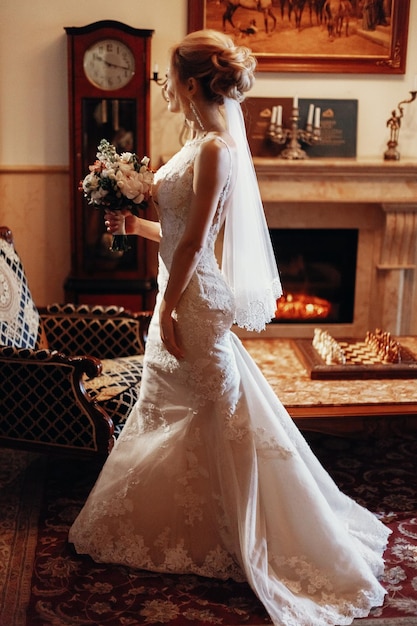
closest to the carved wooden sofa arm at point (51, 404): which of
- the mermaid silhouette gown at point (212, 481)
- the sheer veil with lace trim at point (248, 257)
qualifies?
the mermaid silhouette gown at point (212, 481)

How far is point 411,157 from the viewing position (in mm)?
5480

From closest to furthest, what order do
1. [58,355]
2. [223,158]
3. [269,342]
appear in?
[223,158] → [58,355] → [269,342]

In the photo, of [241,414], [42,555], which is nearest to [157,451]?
[241,414]

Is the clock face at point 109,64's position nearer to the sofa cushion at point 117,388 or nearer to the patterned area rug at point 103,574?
the sofa cushion at point 117,388

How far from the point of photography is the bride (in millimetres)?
2607

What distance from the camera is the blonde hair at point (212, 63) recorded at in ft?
8.34

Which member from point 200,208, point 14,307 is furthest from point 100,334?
point 200,208

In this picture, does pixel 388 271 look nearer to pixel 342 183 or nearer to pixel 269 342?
pixel 342 183

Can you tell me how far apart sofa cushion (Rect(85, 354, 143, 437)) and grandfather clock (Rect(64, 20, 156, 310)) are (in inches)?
52.9

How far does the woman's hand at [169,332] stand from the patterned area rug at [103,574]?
80 centimetres

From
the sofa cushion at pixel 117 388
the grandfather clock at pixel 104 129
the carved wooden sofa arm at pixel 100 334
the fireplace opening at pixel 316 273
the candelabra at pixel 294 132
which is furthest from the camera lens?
the fireplace opening at pixel 316 273

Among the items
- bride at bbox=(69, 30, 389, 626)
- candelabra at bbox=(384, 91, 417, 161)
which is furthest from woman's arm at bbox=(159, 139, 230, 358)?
candelabra at bbox=(384, 91, 417, 161)

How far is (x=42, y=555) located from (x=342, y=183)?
3127 millimetres

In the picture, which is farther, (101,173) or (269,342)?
(269,342)
